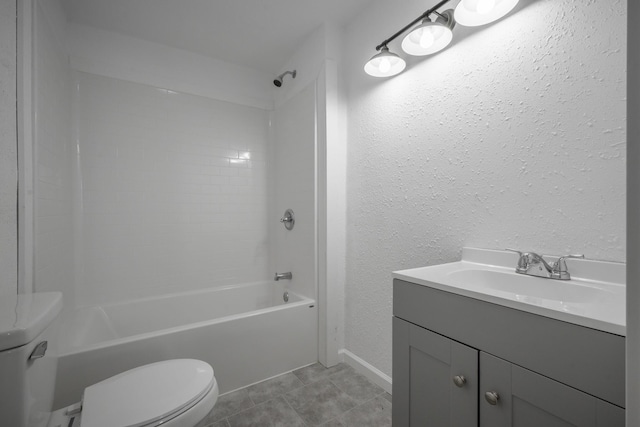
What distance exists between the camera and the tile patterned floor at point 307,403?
55.2 inches

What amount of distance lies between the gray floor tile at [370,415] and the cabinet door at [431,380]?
1.22 ft

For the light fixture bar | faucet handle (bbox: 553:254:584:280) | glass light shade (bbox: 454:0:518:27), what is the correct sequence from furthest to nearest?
the light fixture bar, glass light shade (bbox: 454:0:518:27), faucet handle (bbox: 553:254:584:280)

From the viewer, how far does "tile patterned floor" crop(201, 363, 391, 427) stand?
4.60 ft

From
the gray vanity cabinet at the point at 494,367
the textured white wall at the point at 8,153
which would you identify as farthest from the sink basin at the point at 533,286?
the textured white wall at the point at 8,153

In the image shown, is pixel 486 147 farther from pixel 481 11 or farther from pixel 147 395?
pixel 147 395

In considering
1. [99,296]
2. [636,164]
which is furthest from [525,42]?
[99,296]

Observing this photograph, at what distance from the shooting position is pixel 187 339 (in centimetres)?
153

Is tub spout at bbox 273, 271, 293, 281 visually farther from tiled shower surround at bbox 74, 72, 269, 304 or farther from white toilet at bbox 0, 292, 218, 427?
white toilet at bbox 0, 292, 218, 427

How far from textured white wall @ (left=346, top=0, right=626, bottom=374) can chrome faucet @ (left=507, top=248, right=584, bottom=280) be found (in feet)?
0.22

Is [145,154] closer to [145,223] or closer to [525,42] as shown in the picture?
[145,223]

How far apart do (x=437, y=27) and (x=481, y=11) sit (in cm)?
19

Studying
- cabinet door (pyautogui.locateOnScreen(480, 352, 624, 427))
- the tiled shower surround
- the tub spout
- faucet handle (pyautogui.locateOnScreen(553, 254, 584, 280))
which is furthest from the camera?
the tub spout

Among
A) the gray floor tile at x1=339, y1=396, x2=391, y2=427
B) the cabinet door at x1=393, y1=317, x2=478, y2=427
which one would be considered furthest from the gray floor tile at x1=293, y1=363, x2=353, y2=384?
the cabinet door at x1=393, y1=317, x2=478, y2=427

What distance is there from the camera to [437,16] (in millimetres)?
1352
